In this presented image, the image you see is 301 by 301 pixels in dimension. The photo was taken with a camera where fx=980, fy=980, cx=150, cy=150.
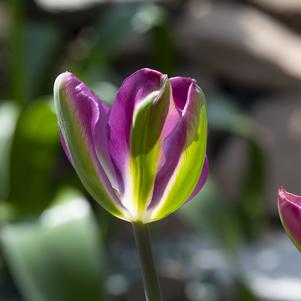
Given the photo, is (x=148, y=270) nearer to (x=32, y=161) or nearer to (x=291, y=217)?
(x=291, y=217)

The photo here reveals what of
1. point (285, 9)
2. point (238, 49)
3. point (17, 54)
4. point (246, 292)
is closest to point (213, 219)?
point (246, 292)

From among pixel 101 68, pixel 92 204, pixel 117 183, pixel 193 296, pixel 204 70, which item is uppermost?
pixel 117 183

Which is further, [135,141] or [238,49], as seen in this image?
[238,49]

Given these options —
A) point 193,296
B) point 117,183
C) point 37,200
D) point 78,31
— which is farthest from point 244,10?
point 117,183

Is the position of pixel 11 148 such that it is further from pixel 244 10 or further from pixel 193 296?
pixel 244 10

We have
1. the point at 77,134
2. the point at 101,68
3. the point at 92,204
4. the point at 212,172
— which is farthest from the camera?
the point at 212,172

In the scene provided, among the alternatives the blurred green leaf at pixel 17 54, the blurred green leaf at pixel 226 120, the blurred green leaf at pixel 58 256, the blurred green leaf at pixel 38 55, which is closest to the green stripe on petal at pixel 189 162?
the blurred green leaf at pixel 58 256

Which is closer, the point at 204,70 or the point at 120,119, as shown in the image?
the point at 120,119

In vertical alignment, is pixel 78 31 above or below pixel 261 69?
above
